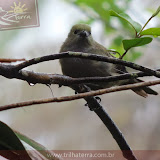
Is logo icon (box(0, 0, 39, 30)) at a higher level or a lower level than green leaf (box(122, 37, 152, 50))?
higher

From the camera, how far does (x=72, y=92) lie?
0.69 m

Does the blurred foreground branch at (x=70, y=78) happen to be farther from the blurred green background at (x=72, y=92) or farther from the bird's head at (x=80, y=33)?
the bird's head at (x=80, y=33)

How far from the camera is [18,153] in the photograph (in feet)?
1.36

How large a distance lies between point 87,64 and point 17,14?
297 millimetres

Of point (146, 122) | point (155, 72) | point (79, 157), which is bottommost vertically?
point (146, 122)

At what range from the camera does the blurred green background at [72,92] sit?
70 cm

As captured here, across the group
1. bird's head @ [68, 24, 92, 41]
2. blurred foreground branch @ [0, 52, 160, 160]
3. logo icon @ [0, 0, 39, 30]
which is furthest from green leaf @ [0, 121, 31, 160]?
bird's head @ [68, 24, 92, 41]

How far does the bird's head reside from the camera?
0.99 metres

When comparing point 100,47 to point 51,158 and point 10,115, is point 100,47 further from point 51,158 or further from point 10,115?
point 51,158

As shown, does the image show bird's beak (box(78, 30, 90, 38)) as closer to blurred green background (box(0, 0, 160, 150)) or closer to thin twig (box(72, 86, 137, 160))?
blurred green background (box(0, 0, 160, 150))

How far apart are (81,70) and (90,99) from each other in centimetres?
22

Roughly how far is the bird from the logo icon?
0.17 meters

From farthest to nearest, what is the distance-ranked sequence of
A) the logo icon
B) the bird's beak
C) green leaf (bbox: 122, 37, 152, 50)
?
the bird's beak, the logo icon, green leaf (bbox: 122, 37, 152, 50)

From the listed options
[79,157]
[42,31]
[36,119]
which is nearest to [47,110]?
[36,119]
